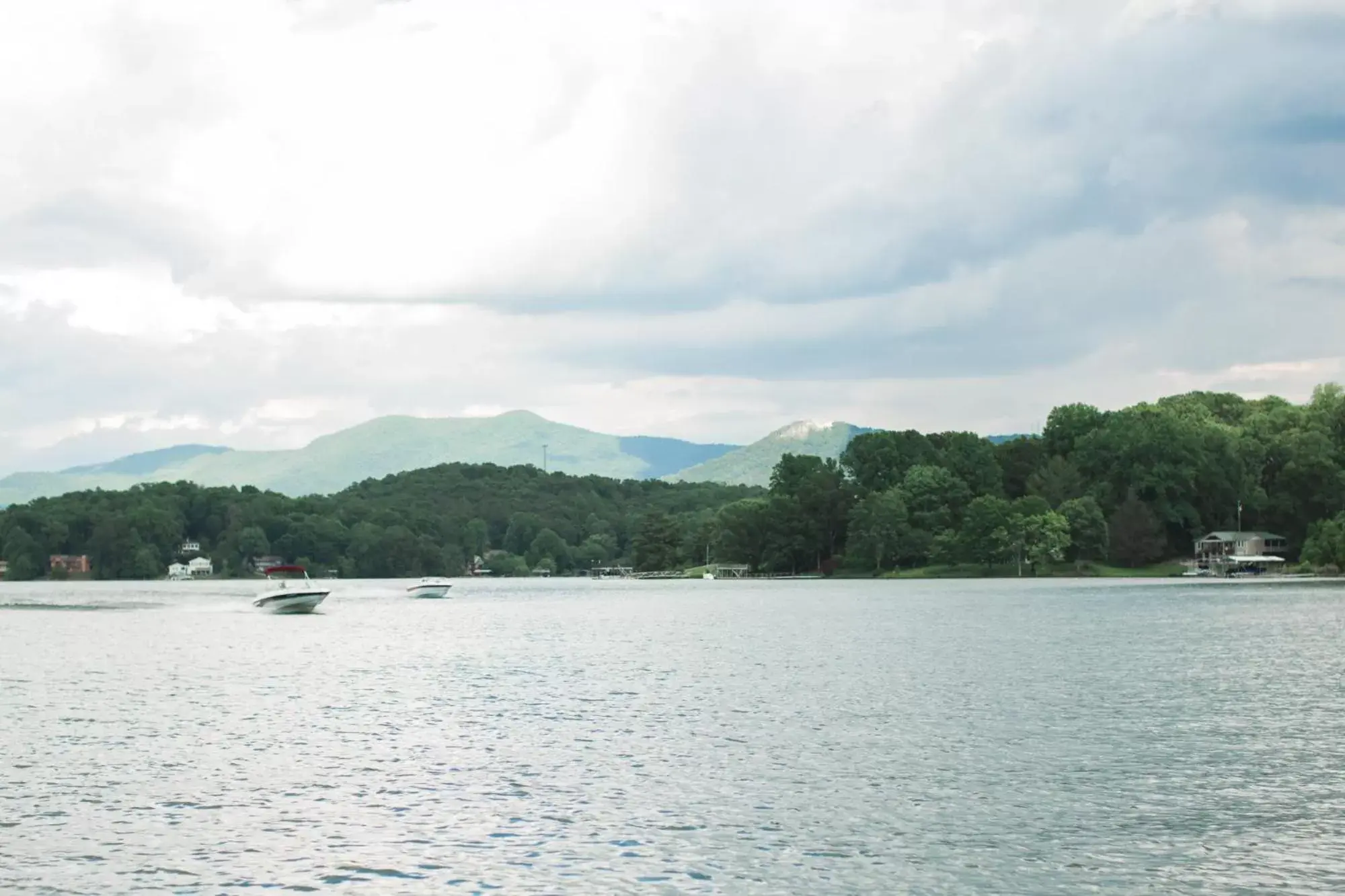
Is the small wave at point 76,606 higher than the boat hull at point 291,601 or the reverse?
the reverse

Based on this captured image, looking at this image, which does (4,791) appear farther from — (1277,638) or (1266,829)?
(1277,638)

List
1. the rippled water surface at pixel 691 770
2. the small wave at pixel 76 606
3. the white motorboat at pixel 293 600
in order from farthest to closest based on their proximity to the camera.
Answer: the small wave at pixel 76 606 → the white motorboat at pixel 293 600 → the rippled water surface at pixel 691 770

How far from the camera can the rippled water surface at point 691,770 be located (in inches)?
1096

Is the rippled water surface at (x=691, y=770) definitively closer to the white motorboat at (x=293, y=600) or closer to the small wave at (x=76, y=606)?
the white motorboat at (x=293, y=600)

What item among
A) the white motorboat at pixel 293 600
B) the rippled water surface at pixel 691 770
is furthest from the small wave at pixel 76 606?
the rippled water surface at pixel 691 770

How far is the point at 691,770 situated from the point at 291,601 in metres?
115

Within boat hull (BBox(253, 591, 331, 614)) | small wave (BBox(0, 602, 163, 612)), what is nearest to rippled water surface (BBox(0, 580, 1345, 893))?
boat hull (BBox(253, 591, 331, 614))

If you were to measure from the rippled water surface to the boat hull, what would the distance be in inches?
2305

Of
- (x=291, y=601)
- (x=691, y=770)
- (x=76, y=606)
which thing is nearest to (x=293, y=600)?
(x=291, y=601)

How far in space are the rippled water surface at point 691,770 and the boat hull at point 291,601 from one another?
192 feet

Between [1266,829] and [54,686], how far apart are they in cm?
5597

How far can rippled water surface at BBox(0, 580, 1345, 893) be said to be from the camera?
91.4 feet

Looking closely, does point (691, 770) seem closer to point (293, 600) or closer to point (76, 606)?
point (293, 600)

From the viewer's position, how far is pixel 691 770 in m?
39.6
